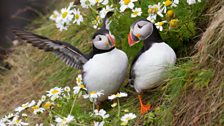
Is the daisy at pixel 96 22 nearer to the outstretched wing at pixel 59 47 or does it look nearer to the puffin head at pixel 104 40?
the outstretched wing at pixel 59 47

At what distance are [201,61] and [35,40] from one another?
1.43 meters

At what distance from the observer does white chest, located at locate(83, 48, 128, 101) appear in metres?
4.71

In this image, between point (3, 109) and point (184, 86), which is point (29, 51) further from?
point (184, 86)

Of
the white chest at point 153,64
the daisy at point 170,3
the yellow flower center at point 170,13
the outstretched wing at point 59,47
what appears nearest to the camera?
the white chest at point 153,64

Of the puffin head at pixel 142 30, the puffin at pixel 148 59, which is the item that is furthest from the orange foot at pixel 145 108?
the puffin head at pixel 142 30

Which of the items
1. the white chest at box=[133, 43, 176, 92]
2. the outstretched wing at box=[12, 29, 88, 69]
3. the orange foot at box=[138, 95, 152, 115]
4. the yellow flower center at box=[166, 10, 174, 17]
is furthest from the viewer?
the outstretched wing at box=[12, 29, 88, 69]

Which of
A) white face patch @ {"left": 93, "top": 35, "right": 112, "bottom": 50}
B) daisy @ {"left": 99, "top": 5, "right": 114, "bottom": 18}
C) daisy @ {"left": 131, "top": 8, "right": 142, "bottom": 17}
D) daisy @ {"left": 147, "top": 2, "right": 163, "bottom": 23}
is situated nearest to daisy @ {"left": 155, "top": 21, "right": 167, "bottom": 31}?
daisy @ {"left": 147, "top": 2, "right": 163, "bottom": 23}

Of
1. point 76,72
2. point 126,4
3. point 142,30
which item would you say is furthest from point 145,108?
point 76,72

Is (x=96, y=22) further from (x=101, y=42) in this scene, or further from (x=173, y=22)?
(x=173, y=22)

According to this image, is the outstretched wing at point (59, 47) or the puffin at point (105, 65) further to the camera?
the outstretched wing at point (59, 47)

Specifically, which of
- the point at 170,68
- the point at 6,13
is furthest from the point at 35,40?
the point at 6,13

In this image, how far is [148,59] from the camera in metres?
4.52

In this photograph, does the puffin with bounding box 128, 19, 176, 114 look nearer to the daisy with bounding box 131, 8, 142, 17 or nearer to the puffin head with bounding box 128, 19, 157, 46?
the puffin head with bounding box 128, 19, 157, 46

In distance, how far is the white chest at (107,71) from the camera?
4.71 meters
